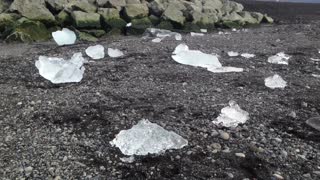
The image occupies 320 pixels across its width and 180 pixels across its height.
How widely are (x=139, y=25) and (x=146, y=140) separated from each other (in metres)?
13.2

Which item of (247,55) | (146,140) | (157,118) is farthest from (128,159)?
(247,55)

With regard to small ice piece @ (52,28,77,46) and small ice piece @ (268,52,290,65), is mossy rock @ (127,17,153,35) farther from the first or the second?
small ice piece @ (268,52,290,65)

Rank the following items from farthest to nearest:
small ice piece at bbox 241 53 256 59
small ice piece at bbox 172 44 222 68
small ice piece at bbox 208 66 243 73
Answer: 1. small ice piece at bbox 241 53 256 59
2. small ice piece at bbox 172 44 222 68
3. small ice piece at bbox 208 66 243 73

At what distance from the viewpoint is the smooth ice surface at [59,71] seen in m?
8.49

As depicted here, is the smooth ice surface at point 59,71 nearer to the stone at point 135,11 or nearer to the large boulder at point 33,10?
the large boulder at point 33,10

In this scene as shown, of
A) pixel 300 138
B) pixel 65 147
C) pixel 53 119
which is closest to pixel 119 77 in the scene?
pixel 53 119

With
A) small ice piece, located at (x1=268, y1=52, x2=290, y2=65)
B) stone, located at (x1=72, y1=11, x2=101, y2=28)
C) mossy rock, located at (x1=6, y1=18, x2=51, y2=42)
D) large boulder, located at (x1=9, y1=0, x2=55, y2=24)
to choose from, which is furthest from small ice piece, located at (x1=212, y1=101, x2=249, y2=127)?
Answer: large boulder, located at (x1=9, y1=0, x2=55, y2=24)

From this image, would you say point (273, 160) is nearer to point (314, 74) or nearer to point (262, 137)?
point (262, 137)

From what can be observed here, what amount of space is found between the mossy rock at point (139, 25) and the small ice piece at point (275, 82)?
964 centimetres

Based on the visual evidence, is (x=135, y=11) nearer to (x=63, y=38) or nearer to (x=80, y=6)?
(x=80, y=6)

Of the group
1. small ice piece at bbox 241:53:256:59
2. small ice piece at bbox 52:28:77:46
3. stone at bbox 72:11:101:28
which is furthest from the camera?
stone at bbox 72:11:101:28

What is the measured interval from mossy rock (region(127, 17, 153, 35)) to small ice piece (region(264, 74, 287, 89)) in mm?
9638

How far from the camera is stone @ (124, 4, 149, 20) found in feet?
60.6

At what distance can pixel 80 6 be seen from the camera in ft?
57.0
